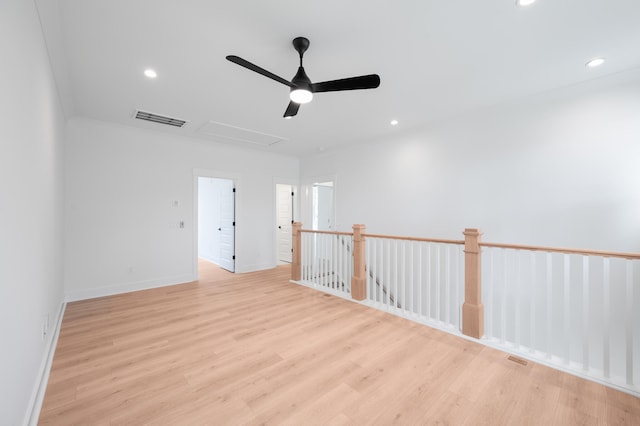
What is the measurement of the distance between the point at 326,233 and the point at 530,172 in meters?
2.95

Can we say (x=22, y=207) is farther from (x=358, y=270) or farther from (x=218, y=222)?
(x=218, y=222)

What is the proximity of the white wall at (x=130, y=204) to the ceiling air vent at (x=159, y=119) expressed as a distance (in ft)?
1.93

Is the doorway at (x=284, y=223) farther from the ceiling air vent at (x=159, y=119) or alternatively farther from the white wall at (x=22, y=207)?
the white wall at (x=22, y=207)

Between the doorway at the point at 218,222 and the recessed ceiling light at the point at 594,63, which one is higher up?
the recessed ceiling light at the point at 594,63

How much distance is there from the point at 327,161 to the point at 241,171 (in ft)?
6.43

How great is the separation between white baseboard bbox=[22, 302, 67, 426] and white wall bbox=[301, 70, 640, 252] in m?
4.57

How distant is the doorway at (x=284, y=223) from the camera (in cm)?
713

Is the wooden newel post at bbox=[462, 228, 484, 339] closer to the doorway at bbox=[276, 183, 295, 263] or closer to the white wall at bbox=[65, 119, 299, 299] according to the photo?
the white wall at bbox=[65, 119, 299, 299]

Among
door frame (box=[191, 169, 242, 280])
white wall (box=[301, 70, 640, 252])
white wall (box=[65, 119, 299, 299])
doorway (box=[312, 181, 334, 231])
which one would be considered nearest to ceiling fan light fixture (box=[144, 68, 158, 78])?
white wall (box=[65, 119, 299, 299])

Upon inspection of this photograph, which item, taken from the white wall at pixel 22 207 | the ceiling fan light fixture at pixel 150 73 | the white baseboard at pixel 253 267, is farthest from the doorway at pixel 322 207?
the white wall at pixel 22 207

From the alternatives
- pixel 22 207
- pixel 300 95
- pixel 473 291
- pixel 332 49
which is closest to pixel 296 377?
pixel 473 291

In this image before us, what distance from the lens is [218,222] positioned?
6613mm

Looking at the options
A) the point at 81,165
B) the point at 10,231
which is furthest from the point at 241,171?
the point at 10,231

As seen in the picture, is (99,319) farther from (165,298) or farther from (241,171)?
(241,171)
